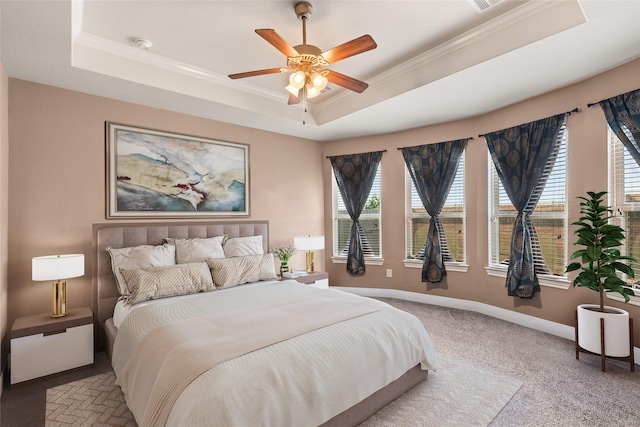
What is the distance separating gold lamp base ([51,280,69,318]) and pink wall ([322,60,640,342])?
3698 millimetres

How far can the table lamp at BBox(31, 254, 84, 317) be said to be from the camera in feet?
8.74

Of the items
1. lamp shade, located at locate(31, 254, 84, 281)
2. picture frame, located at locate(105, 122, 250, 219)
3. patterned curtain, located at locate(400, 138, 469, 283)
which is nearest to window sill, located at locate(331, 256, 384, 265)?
patterned curtain, located at locate(400, 138, 469, 283)

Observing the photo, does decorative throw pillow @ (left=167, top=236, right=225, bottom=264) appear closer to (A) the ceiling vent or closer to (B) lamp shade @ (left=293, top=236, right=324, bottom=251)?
(B) lamp shade @ (left=293, top=236, right=324, bottom=251)

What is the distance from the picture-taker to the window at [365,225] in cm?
537

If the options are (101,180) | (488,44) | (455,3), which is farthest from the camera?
(101,180)

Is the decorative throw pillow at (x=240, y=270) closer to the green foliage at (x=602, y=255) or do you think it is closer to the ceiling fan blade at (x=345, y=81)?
the ceiling fan blade at (x=345, y=81)

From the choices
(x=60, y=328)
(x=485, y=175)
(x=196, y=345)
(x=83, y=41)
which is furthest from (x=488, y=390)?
(x=83, y=41)

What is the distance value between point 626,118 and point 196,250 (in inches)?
174

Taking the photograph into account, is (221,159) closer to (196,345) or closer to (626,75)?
(196,345)

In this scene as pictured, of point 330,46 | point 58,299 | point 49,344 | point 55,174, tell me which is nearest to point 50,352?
point 49,344

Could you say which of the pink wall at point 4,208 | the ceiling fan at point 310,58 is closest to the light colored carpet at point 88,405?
the pink wall at point 4,208

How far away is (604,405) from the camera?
7.42 feet

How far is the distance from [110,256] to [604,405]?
14.4 feet

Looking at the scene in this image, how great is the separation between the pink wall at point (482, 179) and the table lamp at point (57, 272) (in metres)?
3.66
